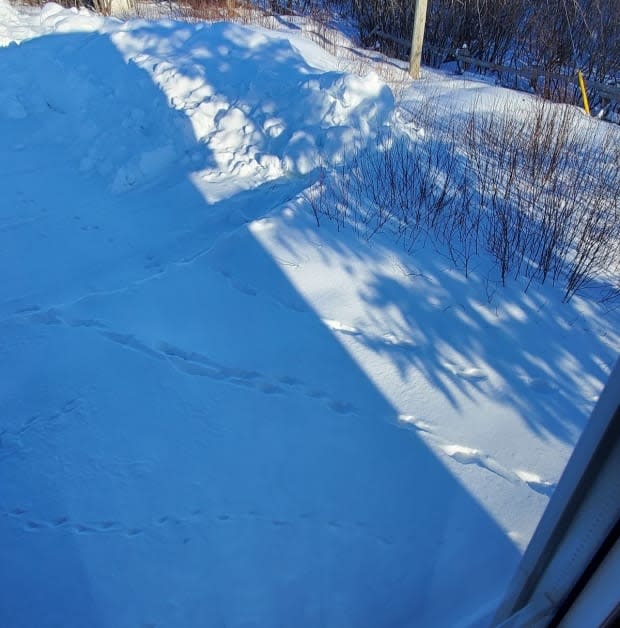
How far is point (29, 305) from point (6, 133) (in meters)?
4.12

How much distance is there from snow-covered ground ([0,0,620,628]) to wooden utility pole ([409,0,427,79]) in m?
4.95

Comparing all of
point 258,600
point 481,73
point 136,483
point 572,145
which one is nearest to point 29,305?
point 136,483

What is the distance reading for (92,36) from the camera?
859cm

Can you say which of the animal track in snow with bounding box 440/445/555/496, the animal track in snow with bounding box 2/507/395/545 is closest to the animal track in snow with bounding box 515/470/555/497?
the animal track in snow with bounding box 440/445/555/496

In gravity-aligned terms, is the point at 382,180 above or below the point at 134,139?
above

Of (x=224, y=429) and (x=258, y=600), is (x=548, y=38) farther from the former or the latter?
(x=258, y=600)

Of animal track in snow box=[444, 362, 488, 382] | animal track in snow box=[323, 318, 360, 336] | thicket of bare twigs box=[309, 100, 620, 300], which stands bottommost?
animal track in snow box=[323, 318, 360, 336]

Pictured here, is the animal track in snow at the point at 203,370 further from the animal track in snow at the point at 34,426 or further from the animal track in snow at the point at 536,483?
the animal track in snow at the point at 536,483

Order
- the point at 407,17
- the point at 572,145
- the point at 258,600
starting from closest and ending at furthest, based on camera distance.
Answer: the point at 258,600
the point at 572,145
the point at 407,17

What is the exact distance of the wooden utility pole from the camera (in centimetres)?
924

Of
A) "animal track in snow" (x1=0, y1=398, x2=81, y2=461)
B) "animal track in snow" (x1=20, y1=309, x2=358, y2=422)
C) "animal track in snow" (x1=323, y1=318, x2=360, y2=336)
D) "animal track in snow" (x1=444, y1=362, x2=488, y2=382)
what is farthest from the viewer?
"animal track in snow" (x1=323, y1=318, x2=360, y2=336)

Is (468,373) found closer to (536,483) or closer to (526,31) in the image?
(536,483)

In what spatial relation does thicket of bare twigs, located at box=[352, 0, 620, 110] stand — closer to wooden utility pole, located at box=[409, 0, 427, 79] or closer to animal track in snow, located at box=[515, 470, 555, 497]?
wooden utility pole, located at box=[409, 0, 427, 79]

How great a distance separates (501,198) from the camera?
189 inches
